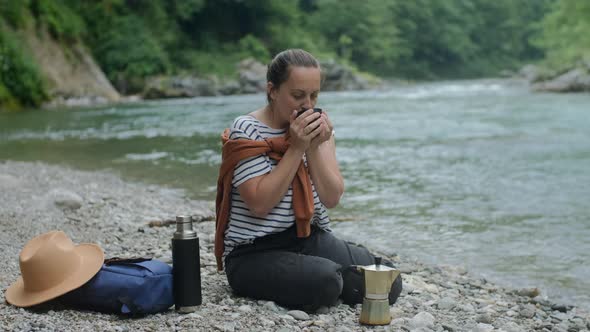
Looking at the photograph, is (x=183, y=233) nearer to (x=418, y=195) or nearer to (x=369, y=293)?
(x=369, y=293)

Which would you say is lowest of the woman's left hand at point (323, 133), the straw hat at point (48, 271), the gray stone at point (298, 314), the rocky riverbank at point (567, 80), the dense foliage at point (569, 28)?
the rocky riverbank at point (567, 80)

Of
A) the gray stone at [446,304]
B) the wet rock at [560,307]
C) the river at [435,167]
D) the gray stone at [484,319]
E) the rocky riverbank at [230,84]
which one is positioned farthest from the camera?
the rocky riverbank at [230,84]

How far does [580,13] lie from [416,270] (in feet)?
161

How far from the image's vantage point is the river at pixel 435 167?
6.09 metres

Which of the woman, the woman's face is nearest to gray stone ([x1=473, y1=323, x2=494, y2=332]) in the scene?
the woman

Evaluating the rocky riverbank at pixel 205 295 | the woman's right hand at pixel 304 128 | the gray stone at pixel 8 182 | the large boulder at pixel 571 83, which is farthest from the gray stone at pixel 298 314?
the large boulder at pixel 571 83

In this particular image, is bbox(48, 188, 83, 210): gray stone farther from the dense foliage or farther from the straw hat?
the dense foliage

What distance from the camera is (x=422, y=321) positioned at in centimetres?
363

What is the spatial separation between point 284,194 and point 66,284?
3.48 ft

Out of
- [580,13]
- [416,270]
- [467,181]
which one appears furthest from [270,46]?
[416,270]

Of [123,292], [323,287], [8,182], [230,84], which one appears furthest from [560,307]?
[230,84]

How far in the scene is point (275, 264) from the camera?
3.65 metres

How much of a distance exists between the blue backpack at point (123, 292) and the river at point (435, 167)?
269cm

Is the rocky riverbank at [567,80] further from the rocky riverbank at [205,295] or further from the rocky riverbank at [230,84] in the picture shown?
the rocky riverbank at [205,295]
